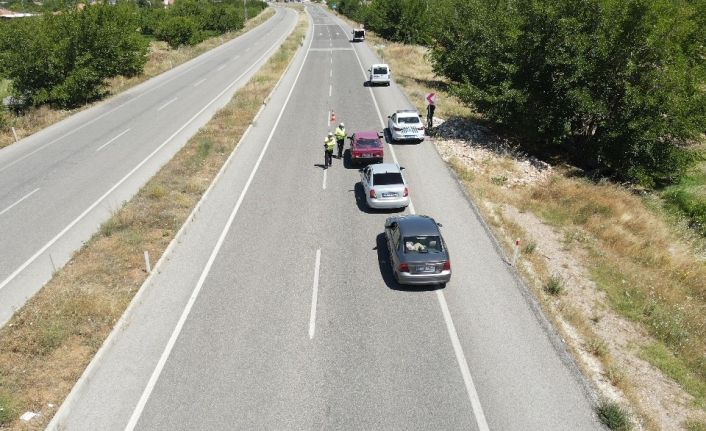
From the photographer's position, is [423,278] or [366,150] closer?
[423,278]

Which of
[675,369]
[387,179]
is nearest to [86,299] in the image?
[387,179]

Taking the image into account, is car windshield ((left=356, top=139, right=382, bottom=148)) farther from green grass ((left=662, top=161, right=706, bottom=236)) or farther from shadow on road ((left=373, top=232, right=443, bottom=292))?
green grass ((left=662, top=161, right=706, bottom=236))

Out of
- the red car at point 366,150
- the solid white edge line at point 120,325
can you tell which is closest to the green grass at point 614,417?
the solid white edge line at point 120,325

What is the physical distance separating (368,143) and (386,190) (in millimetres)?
5411

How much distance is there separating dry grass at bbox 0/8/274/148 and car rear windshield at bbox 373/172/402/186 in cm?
2630

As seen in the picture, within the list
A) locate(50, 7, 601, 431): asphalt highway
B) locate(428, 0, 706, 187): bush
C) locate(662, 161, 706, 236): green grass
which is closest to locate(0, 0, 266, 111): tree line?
locate(50, 7, 601, 431): asphalt highway

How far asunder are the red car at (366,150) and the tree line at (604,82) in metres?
8.83

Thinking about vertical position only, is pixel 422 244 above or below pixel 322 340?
above

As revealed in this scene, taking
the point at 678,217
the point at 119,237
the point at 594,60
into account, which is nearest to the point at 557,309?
the point at 678,217

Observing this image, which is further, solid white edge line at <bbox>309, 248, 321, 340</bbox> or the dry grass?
the dry grass

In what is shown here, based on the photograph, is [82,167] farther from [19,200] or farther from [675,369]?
[675,369]

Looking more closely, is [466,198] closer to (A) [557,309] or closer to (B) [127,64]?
(A) [557,309]

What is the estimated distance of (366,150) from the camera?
22438 millimetres

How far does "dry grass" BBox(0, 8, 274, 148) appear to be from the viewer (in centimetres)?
3303
